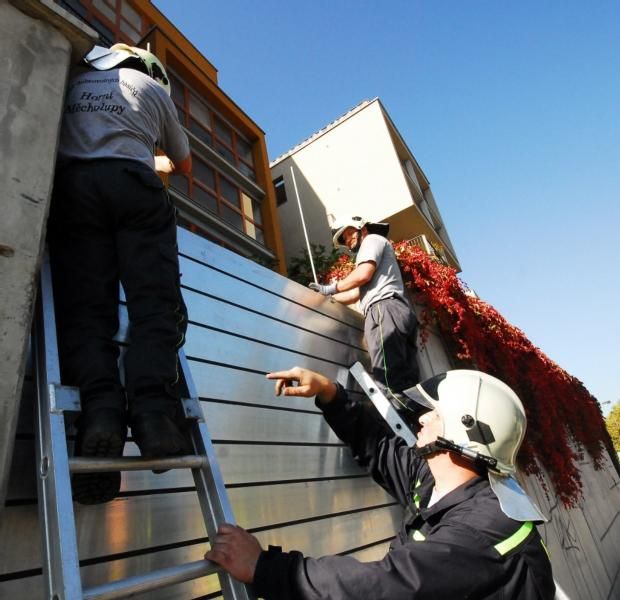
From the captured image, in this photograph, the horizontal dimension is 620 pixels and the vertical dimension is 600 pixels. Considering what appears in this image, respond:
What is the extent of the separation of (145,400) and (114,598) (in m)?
0.55

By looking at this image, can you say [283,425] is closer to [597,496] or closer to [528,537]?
[528,537]

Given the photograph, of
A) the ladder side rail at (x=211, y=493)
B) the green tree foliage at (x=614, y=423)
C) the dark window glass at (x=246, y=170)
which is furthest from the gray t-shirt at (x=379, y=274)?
the green tree foliage at (x=614, y=423)

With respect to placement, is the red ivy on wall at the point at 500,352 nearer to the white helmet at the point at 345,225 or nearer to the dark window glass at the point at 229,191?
the white helmet at the point at 345,225

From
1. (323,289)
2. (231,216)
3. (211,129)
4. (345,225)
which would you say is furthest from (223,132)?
(323,289)

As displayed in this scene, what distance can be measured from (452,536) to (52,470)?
1361 mm

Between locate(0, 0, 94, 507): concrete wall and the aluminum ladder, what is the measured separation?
14 cm

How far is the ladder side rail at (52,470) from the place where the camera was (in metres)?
1.11

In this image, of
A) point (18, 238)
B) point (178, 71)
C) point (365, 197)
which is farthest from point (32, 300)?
point (365, 197)

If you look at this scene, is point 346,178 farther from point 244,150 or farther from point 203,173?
point 203,173

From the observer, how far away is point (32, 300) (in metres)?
1.36

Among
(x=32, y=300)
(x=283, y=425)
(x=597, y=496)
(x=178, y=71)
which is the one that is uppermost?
(x=178, y=71)

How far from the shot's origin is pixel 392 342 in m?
3.91

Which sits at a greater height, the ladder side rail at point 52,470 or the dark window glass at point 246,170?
the dark window glass at point 246,170

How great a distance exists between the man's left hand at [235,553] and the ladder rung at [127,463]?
262 millimetres
